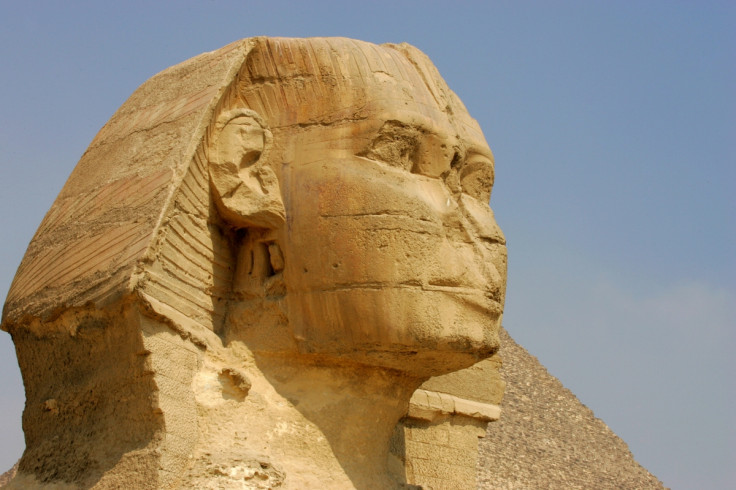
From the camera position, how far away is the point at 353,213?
545cm

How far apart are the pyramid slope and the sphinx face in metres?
70.3

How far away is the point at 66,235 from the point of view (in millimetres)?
5840

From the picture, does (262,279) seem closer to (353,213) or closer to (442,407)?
(353,213)

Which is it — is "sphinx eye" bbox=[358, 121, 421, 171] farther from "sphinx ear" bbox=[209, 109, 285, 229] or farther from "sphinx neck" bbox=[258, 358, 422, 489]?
"sphinx neck" bbox=[258, 358, 422, 489]

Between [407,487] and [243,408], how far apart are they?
36.5 inches

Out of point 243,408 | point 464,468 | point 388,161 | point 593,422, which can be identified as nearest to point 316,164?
point 388,161

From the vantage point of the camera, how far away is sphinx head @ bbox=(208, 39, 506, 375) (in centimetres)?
541

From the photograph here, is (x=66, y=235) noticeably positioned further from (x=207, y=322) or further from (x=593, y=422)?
(x=593, y=422)

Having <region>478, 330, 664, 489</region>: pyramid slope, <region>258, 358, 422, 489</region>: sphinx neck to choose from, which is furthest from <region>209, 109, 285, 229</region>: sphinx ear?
<region>478, 330, 664, 489</region>: pyramid slope

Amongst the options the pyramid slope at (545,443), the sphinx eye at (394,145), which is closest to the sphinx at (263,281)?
the sphinx eye at (394,145)

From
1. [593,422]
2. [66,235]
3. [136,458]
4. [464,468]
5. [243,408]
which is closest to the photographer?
[136,458]

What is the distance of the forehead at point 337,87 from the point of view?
5668 millimetres

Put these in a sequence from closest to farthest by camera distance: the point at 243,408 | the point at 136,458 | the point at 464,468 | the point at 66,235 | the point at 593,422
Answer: the point at 136,458 < the point at 243,408 < the point at 66,235 < the point at 464,468 < the point at 593,422

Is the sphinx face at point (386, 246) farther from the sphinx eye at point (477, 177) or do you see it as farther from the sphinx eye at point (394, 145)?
the sphinx eye at point (477, 177)
